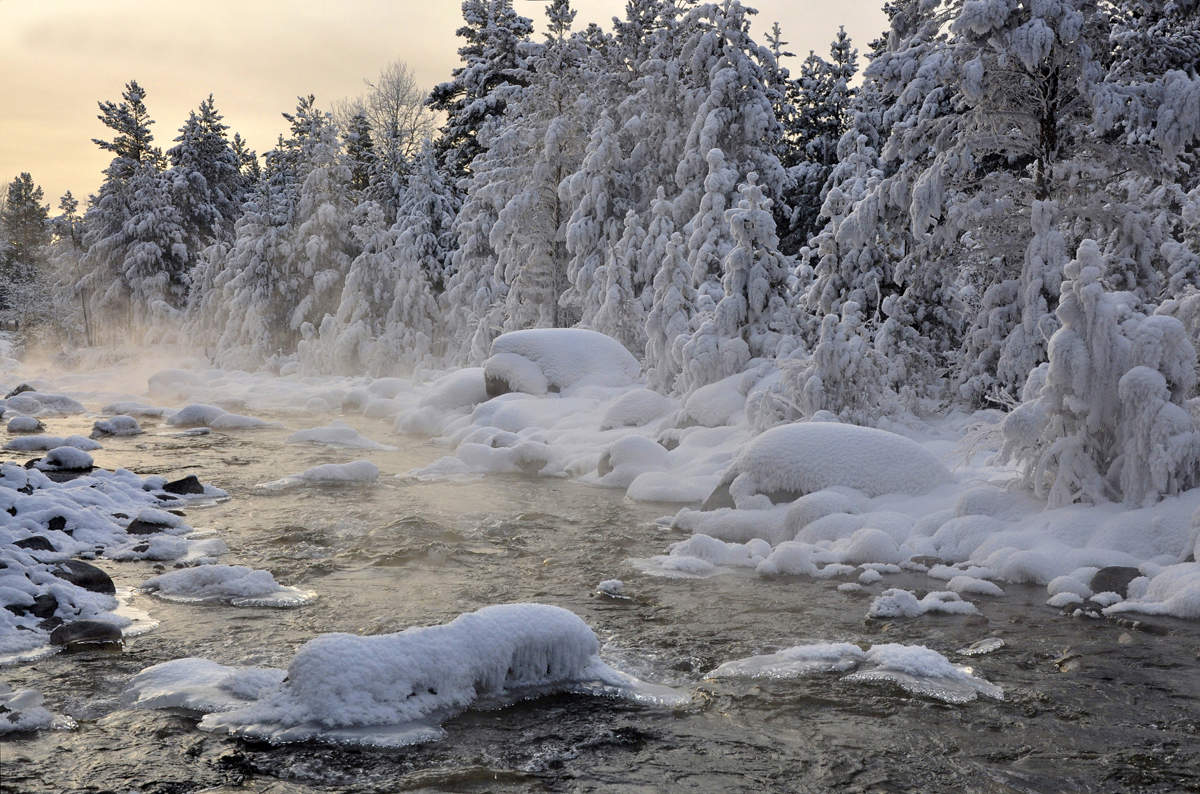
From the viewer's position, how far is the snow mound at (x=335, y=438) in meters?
17.4

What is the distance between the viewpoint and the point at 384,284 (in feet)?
113

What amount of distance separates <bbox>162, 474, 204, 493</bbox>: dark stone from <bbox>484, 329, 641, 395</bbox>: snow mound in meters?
8.36

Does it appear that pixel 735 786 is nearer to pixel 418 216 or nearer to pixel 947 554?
pixel 947 554

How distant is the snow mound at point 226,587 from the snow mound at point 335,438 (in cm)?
903

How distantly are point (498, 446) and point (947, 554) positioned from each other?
8830 millimetres

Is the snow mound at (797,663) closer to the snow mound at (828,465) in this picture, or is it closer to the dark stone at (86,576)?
the snow mound at (828,465)

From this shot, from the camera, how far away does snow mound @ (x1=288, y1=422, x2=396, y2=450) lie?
17391 millimetres

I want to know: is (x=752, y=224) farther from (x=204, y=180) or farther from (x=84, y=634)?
(x=204, y=180)

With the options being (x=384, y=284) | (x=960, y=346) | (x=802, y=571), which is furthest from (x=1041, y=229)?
(x=384, y=284)

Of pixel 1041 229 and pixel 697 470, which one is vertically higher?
pixel 1041 229

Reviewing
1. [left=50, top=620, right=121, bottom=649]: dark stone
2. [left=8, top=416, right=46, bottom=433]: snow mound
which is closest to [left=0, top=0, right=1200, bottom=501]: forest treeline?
[left=50, top=620, right=121, bottom=649]: dark stone

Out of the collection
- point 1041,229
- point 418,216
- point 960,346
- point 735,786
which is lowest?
point 735,786

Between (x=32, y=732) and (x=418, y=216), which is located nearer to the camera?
(x=32, y=732)

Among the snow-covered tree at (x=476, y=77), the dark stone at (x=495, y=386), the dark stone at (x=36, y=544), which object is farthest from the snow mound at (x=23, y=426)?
the snow-covered tree at (x=476, y=77)
